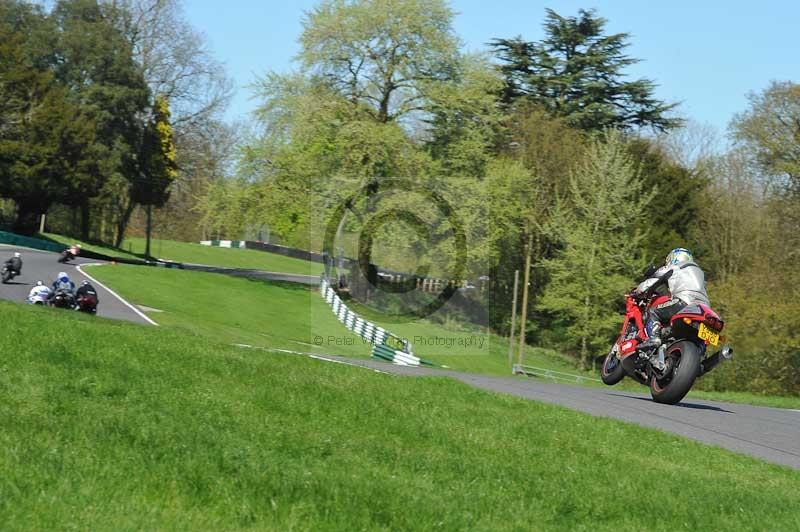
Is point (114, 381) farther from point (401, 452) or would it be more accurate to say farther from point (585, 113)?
point (585, 113)

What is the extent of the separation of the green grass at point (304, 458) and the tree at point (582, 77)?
54395 millimetres

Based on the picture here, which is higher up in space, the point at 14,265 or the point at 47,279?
the point at 14,265

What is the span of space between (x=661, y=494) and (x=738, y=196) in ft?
195

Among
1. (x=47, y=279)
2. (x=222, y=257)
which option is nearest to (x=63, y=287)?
(x=47, y=279)

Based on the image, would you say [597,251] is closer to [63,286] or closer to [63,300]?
[63,286]

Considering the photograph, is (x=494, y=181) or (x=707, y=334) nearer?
(x=707, y=334)

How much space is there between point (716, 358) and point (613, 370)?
2.43 metres

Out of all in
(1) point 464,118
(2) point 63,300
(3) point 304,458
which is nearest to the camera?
(3) point 304,458

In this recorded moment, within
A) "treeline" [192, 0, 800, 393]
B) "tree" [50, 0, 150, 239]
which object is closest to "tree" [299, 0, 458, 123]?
"treeline" [192, 0, 800, 393]

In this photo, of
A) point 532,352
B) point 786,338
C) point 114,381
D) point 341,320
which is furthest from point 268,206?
point 114,381

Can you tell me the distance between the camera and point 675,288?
52.0 feet

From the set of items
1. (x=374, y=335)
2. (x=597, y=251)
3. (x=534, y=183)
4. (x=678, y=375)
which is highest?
(x=534, y=183)

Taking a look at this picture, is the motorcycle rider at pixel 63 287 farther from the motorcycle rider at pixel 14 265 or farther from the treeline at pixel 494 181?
the treeline at pixel 494 181

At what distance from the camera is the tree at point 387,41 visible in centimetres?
5609
